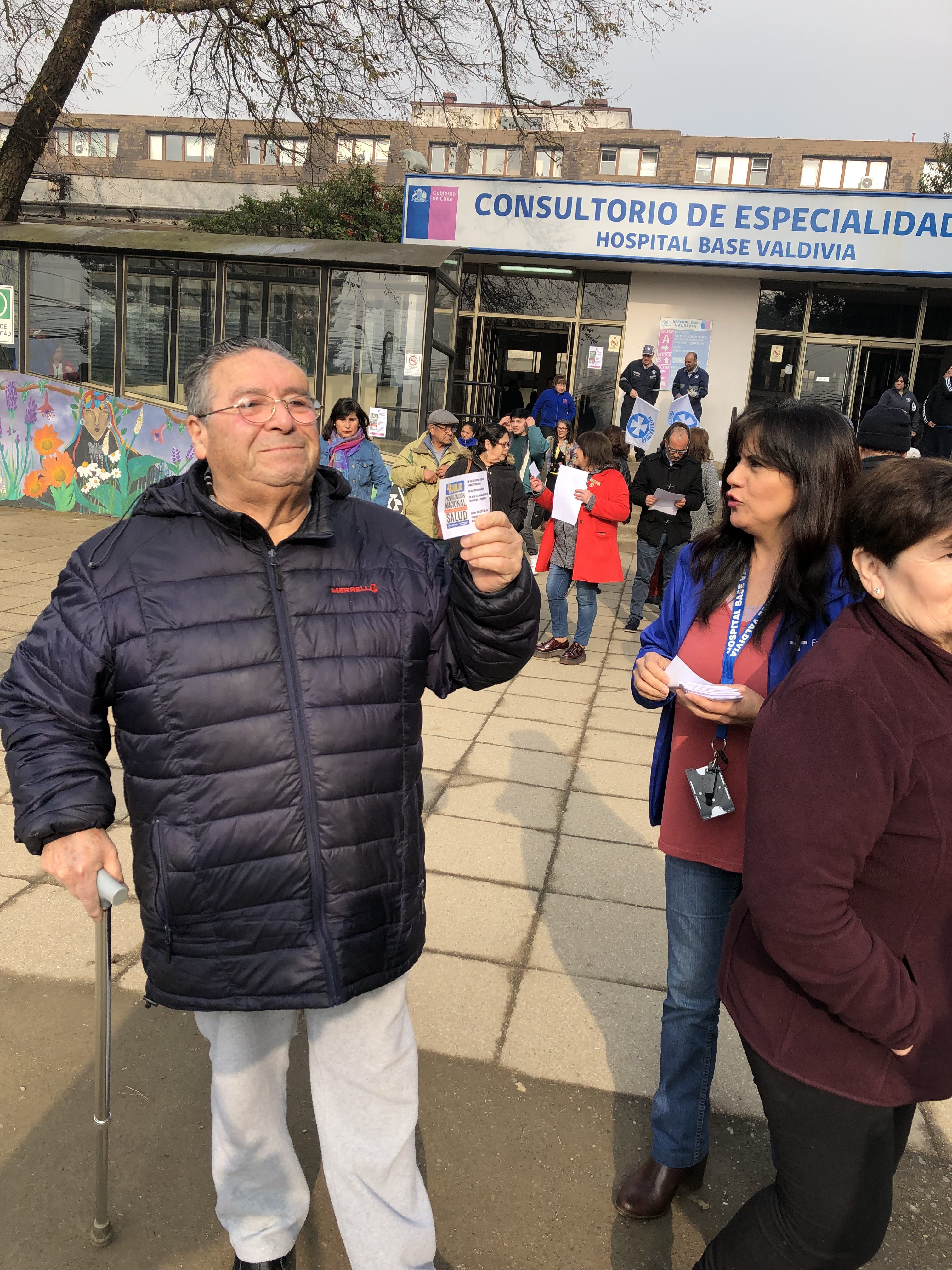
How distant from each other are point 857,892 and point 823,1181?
1.54 ft

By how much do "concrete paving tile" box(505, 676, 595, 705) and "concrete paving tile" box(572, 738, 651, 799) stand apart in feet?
4.11

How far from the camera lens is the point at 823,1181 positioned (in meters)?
1.53

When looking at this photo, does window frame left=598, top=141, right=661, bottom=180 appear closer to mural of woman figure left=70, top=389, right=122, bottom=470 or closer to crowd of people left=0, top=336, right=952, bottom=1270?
mural of woman figure left=70, top=389, right=122, bottom=470

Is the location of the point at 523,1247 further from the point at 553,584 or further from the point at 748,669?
the point at 553,584

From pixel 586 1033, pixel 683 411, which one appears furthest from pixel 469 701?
pixel 683 411

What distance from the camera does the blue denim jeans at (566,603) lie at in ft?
25.8

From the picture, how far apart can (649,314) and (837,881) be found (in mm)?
16022

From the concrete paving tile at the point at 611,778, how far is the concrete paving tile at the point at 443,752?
2.18ft

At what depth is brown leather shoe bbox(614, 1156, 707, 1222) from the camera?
2.30 m

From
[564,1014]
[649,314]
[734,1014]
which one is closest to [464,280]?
[649,314]

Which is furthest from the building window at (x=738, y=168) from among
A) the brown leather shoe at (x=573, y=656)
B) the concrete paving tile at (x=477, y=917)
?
the concrete paving tile at (x=477, y=917)

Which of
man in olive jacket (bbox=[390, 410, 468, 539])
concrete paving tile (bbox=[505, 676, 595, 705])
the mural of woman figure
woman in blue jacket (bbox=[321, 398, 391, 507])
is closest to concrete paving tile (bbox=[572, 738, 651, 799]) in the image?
concrete paving tile (bbox=[505, 676, 595, 705])

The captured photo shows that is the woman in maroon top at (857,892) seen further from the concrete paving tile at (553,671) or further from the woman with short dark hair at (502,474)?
the woman with short dark hair at (502,474)

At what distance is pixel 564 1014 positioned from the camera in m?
3.10
